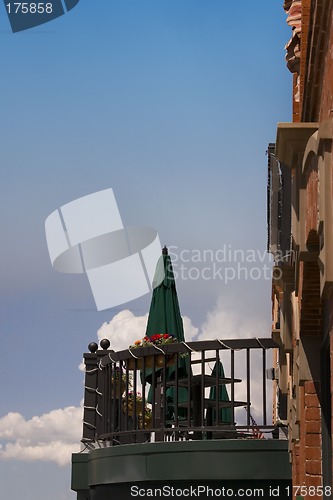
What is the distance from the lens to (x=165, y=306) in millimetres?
15641

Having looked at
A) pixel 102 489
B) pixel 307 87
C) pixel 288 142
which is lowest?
pixel 102 489

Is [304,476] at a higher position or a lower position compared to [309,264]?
lower

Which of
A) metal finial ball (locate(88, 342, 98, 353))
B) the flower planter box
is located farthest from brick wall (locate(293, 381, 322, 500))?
metal finial ball (locate(88, 342, 98, 353))

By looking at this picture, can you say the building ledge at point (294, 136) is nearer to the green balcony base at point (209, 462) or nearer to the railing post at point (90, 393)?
the green balcony base at point (209, 462)

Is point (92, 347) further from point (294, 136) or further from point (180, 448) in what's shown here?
point (294, 136)

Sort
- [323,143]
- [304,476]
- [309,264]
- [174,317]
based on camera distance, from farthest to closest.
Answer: [174,317] → [304,476] → [309,264] → [323,143]

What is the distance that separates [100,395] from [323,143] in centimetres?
1027

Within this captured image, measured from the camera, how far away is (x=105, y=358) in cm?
1250

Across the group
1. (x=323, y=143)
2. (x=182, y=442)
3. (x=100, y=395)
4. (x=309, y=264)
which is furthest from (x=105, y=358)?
(x=323, y=143)

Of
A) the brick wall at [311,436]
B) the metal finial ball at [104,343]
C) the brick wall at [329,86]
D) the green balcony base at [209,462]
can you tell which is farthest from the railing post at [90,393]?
the brick wall at [329,86]

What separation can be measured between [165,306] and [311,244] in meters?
11.0

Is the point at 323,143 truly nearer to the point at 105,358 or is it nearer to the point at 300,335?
the point at 300,335

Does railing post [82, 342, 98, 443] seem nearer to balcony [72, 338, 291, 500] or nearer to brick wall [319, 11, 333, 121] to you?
balcony [72, 338, 291, 500]

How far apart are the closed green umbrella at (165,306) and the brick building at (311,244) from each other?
5390mm
